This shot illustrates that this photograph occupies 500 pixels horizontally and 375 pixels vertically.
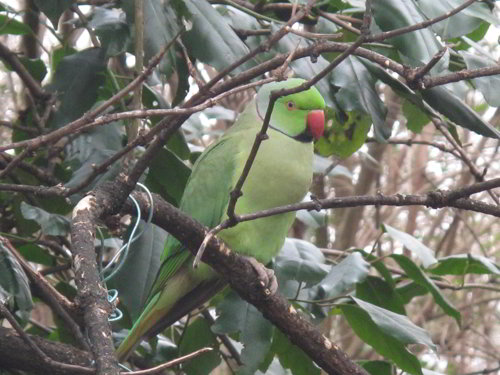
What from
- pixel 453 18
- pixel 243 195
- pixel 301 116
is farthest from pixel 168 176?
pixel 453 18

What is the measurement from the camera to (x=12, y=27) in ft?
7.64

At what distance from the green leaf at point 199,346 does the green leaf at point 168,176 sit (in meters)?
0.34

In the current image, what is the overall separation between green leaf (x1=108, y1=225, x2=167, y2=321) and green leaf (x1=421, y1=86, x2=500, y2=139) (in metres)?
0.67

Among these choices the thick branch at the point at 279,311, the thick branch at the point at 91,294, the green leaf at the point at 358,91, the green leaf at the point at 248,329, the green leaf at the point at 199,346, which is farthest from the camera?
the green leaf at the point at 199,346

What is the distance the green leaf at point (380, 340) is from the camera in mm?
1904

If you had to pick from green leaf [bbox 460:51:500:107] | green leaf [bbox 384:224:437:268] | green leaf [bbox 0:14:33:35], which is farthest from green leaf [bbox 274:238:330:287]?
green leaf [bbox 0:14:33:35]

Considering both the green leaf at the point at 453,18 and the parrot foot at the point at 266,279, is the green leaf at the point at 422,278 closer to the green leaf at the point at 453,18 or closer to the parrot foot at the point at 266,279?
the parrot foot at the point at 266,279

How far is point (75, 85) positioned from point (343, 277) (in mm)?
795

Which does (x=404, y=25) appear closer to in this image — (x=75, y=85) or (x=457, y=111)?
(x=457, y=111)

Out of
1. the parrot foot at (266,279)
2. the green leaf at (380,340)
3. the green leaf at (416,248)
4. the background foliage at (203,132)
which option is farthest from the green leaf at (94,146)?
the green leaf at (416,248)

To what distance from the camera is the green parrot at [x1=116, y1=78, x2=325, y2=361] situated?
1.94m

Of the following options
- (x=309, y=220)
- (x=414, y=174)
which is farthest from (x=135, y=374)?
(x=414, y=174)

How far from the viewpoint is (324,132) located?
2.22 m

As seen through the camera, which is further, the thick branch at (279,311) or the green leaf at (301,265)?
the green leaf at (301,265)
